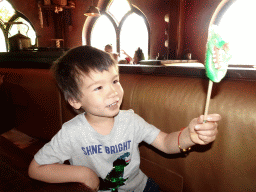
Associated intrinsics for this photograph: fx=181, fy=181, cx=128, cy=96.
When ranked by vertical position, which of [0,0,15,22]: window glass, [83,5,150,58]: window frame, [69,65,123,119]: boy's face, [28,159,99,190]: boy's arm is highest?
[0,0,15,22]: window glass

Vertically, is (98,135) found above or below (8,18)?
below

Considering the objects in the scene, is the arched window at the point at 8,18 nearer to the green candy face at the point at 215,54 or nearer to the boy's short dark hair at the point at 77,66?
the boy's short dark hair at the point at 77,66

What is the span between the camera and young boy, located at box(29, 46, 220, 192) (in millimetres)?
815

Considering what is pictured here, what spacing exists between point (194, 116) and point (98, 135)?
1.61ft

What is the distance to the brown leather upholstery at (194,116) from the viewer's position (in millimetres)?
772

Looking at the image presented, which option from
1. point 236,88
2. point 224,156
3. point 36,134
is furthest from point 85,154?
point 36,134

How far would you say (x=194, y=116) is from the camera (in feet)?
2.93

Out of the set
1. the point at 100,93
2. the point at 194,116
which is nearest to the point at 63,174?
the point at 100,93

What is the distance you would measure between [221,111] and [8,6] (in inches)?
423

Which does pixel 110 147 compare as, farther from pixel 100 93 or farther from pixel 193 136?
pixel 193 136

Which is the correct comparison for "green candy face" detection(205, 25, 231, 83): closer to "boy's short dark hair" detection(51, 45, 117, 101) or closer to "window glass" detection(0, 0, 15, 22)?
"boy's short dark hair" detection(51, 45, 117, 101)

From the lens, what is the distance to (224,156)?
839 millimetres

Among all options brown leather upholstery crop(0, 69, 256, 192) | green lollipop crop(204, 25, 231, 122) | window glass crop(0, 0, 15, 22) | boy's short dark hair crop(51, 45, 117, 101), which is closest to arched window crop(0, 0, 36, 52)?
window glass crop(0, 0, 15, 22)

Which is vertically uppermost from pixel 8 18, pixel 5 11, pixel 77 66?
pixel 5 11
